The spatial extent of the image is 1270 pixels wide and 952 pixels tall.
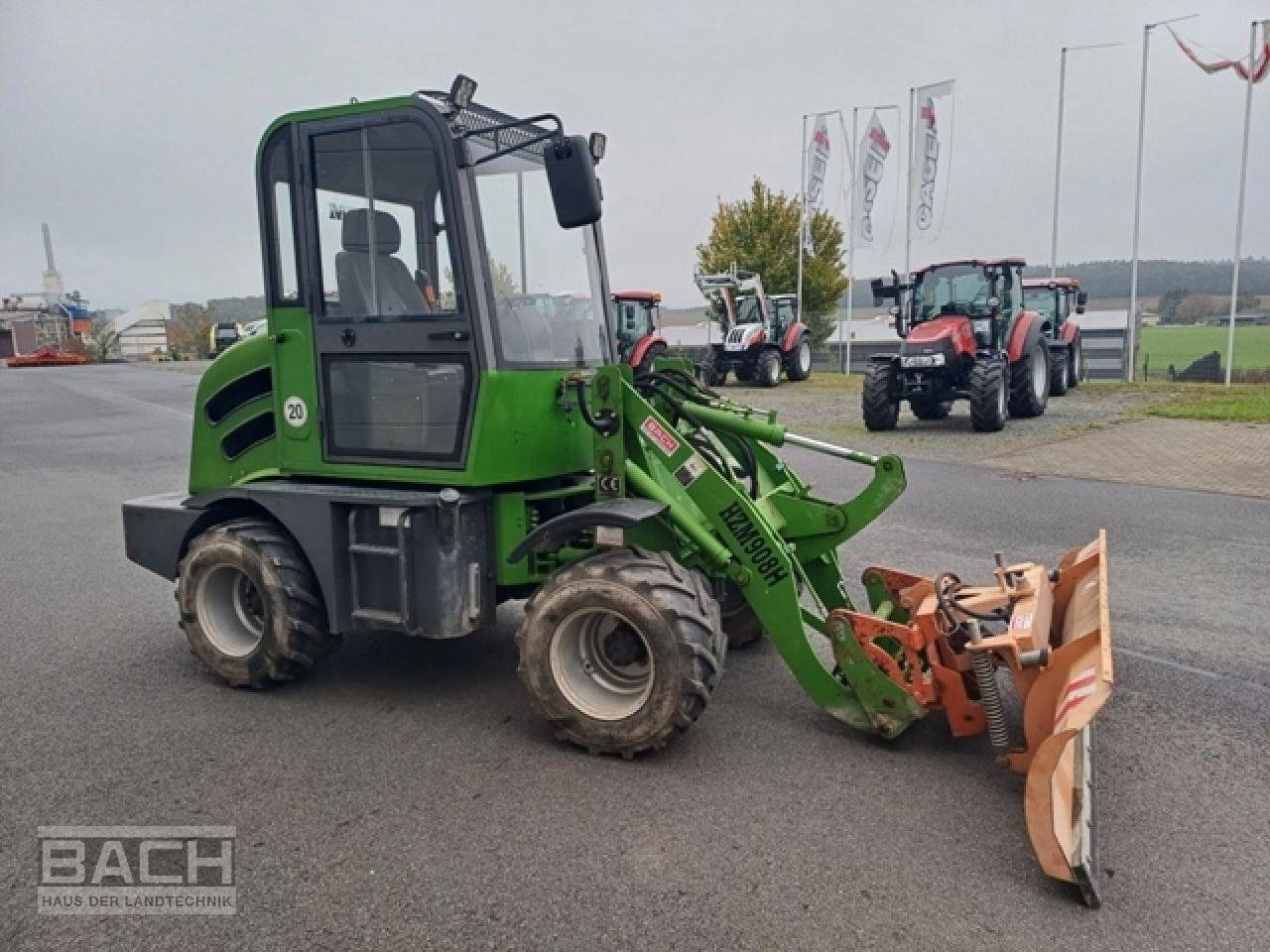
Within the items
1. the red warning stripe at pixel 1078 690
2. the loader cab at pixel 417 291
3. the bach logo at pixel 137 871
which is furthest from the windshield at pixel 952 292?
the bach logo at pixel 137 871

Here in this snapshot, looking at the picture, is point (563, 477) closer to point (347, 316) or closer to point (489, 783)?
point (347, 316)

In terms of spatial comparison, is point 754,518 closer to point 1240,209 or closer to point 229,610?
point 229,610

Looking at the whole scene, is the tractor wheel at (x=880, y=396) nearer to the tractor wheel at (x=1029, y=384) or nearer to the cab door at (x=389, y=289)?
the tractor wheel at (x=1029, y=384)

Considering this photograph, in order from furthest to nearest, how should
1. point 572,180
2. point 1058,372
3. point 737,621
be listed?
point 1058,372 → point 737,621 → point 572,180

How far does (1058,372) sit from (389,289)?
19.7 m

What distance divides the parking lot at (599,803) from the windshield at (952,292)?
11.0 m

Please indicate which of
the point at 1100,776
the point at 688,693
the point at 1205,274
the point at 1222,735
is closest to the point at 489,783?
the point at 688,693

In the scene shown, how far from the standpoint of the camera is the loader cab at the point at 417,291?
419 centimetres

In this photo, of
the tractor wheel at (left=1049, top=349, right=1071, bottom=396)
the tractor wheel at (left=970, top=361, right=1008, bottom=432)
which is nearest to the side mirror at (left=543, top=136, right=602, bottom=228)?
the tractor wheel at (left=970, top=361, right=1008, bottom=432)

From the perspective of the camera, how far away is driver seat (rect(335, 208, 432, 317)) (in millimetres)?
4363

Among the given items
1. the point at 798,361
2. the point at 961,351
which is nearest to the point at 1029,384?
the point at 961,351

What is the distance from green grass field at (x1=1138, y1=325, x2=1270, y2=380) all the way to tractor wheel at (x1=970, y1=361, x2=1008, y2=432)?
50.5 feet

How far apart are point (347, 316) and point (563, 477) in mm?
1272

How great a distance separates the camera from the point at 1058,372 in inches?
827
